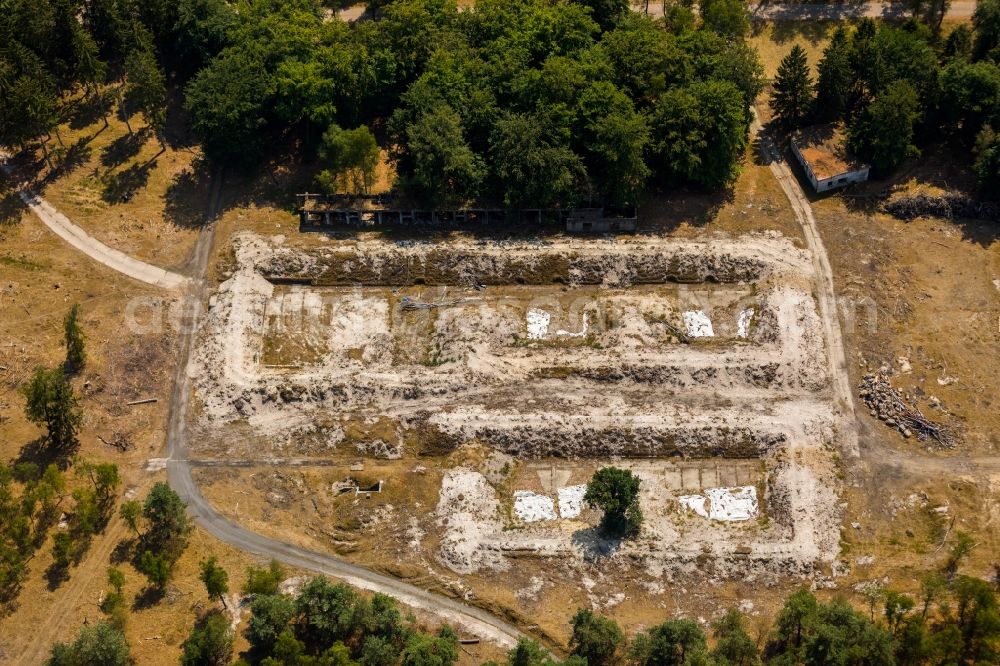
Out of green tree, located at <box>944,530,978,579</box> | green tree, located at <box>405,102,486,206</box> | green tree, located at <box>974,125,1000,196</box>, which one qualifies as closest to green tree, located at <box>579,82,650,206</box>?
green tree, located at <box>405,102,486,206</box>

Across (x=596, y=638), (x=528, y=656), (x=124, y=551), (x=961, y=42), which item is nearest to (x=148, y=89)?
(x=124, y=551)

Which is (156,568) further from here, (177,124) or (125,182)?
(177,124)

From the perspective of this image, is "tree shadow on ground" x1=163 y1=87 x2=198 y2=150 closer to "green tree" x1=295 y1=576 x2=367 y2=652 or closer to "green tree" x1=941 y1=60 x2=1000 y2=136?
"green tree" x1=295 y1=576 x2=367 y2=652

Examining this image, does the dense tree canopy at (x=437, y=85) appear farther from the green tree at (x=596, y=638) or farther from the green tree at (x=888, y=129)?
the green tree at (x=596, y=638)

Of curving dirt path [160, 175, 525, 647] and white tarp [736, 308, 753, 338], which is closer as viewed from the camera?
curving dirt path [160, 175, 525, 647]

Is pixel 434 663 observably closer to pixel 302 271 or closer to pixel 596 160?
pixel 302 271
